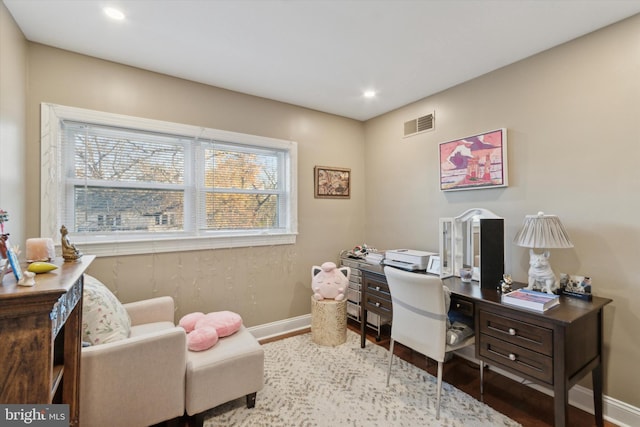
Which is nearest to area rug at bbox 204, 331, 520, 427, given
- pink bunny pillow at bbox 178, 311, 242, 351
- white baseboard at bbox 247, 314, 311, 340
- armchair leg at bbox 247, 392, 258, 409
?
armchair leg at bbox 247, 392, 258, 409

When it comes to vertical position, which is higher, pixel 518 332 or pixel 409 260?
pixel 409 260

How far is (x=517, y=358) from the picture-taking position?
1628 millimetres

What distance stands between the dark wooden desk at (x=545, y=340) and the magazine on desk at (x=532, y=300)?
0.11ft

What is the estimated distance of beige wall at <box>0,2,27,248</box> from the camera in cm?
159

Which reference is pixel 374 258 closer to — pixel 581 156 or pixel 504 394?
pixel 504 394

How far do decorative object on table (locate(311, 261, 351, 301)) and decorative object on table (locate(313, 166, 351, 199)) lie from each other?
914mm

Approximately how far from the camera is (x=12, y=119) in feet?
5.62

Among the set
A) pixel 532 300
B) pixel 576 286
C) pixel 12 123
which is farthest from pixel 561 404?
pixel 12 123

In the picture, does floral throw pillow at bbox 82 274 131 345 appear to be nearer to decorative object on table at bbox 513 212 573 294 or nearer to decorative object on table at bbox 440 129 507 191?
decorative object on table at bbox 513 212 573 294

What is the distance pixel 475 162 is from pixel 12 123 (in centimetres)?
333

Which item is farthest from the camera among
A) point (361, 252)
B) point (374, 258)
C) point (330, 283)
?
point (361, 252)

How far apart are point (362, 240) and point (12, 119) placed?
129 inches

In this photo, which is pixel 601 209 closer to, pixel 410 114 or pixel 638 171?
pixel 638 171

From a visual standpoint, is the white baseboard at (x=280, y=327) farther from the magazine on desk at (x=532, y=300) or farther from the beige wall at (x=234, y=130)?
the magazine on desk at (x=532, y=300)
